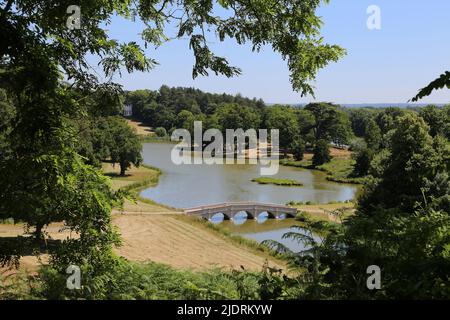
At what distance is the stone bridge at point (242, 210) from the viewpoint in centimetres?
3441

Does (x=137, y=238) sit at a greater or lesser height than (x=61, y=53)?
lesser

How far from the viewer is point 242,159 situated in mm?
73438

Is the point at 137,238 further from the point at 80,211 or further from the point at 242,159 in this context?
the point at 242,159

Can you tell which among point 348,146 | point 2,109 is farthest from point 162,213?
point 348,146

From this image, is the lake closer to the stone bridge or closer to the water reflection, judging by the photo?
the water reflection

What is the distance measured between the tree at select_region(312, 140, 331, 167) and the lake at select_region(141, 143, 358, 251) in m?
4.38

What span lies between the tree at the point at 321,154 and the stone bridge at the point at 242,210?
32.2 m

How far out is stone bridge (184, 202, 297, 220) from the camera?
3441 cm

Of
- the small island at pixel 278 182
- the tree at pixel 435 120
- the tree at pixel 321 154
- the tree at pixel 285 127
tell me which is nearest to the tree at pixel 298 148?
the tree at pixel 285 127

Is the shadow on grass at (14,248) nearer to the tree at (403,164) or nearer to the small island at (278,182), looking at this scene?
the tree at (403,164)

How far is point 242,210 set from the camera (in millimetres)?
35812

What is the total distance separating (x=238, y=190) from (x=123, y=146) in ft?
47.8

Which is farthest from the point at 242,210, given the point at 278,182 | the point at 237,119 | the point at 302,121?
the point at 302,121
